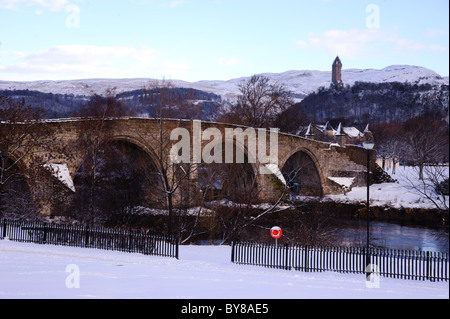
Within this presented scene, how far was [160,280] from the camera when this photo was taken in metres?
10.6

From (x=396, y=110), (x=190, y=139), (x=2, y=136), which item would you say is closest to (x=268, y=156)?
(x=190, y=139)

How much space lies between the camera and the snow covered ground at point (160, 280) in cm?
904

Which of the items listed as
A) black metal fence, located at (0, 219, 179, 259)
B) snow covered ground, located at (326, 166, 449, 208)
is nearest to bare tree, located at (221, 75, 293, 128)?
snow covered ground, located at (326, 166, 449, 208)

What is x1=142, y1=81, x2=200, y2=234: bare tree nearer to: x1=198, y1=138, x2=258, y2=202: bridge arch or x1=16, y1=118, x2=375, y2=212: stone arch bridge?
x1=16, y1=118, x2=375, y2=212: stone arch bridge

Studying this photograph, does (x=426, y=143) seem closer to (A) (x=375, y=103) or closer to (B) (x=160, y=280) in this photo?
(B) (x=160, y=280)

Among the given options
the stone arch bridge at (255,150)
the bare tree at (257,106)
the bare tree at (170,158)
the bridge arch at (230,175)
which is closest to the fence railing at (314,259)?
the bare tree at (170,158)

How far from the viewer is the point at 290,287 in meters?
10.7

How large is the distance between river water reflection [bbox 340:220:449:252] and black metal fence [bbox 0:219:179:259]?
11460 mm

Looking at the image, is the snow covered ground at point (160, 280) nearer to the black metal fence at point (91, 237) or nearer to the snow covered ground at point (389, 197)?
the black metal fence at point (91, 237)

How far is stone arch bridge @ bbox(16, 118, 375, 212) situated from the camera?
87.5 feet

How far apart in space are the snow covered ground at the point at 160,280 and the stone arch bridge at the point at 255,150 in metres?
8.55

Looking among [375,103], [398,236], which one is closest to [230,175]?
[398,236]

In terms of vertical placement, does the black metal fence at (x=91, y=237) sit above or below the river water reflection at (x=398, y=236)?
above
